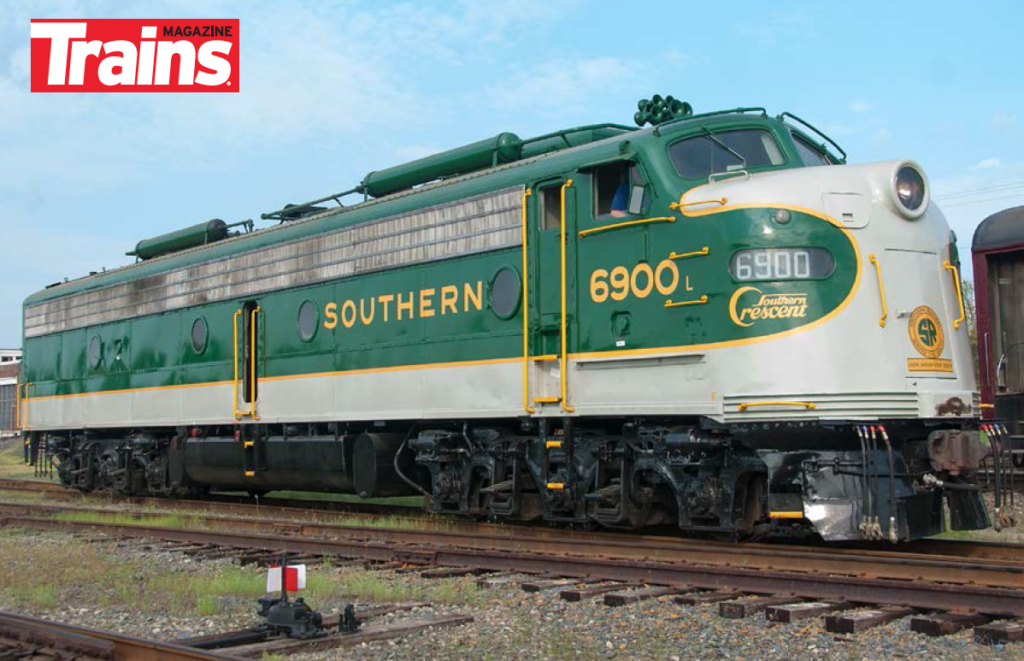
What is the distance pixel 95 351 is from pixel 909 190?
604 inches

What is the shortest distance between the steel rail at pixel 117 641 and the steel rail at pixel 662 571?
385 centimetres

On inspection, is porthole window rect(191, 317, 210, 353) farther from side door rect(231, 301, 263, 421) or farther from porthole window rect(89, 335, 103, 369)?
porthole window rect(89, 335, 103, 369)

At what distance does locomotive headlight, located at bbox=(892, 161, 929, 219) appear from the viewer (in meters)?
9.94

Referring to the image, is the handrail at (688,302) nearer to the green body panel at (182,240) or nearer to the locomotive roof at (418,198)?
the locomotive roof at (418,198)

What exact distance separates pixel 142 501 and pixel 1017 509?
14174mm

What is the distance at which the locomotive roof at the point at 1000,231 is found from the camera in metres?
15.3

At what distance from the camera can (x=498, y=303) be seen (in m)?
11.9

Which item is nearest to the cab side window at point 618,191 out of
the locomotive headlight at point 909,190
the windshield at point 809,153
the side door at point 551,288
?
the side door at point 551,288

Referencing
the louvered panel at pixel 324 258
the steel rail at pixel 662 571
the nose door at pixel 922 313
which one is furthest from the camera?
the louvered panel at pixel 324 258

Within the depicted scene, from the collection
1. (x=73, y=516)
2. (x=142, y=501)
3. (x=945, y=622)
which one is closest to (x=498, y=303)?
(x=945, y=622)

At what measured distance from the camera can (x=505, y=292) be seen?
11.8 meters

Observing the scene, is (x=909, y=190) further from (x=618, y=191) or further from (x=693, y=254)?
(x=618, y=191)

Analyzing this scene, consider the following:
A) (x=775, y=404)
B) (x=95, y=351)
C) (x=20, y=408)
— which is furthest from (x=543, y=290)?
(x=20, y=408)

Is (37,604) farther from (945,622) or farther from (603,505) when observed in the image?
(945,622)
